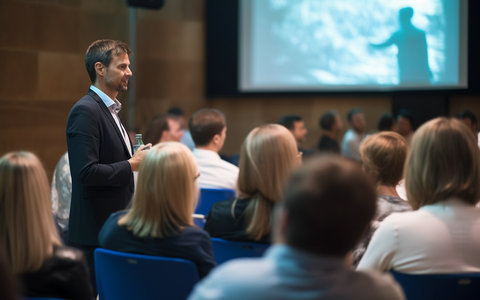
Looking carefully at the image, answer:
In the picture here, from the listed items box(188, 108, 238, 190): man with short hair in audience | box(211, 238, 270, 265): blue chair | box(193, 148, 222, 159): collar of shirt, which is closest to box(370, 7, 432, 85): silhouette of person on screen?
box(188, 108, 238, 190): man with short hair in audience

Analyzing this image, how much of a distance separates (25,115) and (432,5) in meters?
4.61

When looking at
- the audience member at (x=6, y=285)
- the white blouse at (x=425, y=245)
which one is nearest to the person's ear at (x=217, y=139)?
the white blouse at (x=425, y=245)

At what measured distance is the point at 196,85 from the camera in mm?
8391

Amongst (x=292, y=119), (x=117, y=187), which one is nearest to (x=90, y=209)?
(x=117, y=187)

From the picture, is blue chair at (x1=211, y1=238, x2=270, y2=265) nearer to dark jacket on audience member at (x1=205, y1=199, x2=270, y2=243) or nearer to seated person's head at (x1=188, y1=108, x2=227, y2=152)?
dark jacket on audience member at (x1=205, y1=199, x2=270, y2=243)

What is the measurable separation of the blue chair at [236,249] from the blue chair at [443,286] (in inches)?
24.2

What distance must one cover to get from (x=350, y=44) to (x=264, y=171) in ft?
18.3

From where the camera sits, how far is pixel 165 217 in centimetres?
199

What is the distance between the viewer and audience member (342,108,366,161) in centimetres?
771

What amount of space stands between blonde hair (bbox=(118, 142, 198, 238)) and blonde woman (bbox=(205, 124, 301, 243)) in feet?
1.07

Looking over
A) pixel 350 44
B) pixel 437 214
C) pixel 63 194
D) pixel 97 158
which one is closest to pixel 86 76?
pixel 63 194

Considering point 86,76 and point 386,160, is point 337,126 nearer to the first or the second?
point 86,76

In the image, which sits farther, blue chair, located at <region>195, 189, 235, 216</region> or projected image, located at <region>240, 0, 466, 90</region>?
projected image, located at <region>240, 0, 466, 90</region>

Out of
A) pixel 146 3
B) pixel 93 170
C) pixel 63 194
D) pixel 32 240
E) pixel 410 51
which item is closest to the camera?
pixel 32 240
